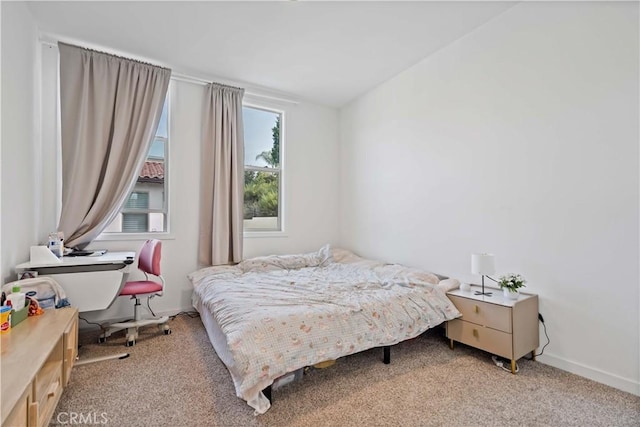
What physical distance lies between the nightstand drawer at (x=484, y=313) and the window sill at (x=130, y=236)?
3132mm

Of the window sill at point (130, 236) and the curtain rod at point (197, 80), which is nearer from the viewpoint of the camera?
the curtain rod at point (197, 80)

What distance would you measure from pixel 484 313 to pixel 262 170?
320cm

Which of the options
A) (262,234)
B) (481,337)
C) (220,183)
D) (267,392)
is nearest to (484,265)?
(481,337)

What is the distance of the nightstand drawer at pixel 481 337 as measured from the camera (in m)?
2.18

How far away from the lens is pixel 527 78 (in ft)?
8.11

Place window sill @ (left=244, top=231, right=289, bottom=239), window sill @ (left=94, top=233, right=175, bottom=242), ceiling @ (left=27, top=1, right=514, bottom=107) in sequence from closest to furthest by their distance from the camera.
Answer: ceiling @ (left=27, top=1, right=514, bottom=107)
window sill @ (left=94, top=233, right=175, bottom=242)
window sill @ (left=244, top=231, right=289, bottom=239)

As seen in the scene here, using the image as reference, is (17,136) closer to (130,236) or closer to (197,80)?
(130,236)

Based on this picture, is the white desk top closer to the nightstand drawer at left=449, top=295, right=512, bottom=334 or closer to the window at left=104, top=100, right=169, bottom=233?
the window at left=104, top=100, right=169, bottom=233

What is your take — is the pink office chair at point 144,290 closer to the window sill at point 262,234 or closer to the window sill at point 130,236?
the window sill at point 130,236

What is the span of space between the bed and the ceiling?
2.37m

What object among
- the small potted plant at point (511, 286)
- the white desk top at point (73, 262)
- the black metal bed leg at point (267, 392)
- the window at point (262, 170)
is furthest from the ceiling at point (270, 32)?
the black metal bed leg at point (267, 392)

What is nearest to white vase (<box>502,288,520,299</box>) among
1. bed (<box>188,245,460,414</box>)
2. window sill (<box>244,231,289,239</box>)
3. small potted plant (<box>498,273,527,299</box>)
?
small potted plant (<box>498,273,527,299</box>)

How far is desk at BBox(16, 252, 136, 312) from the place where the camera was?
225 cm

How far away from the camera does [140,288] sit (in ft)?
9.04
